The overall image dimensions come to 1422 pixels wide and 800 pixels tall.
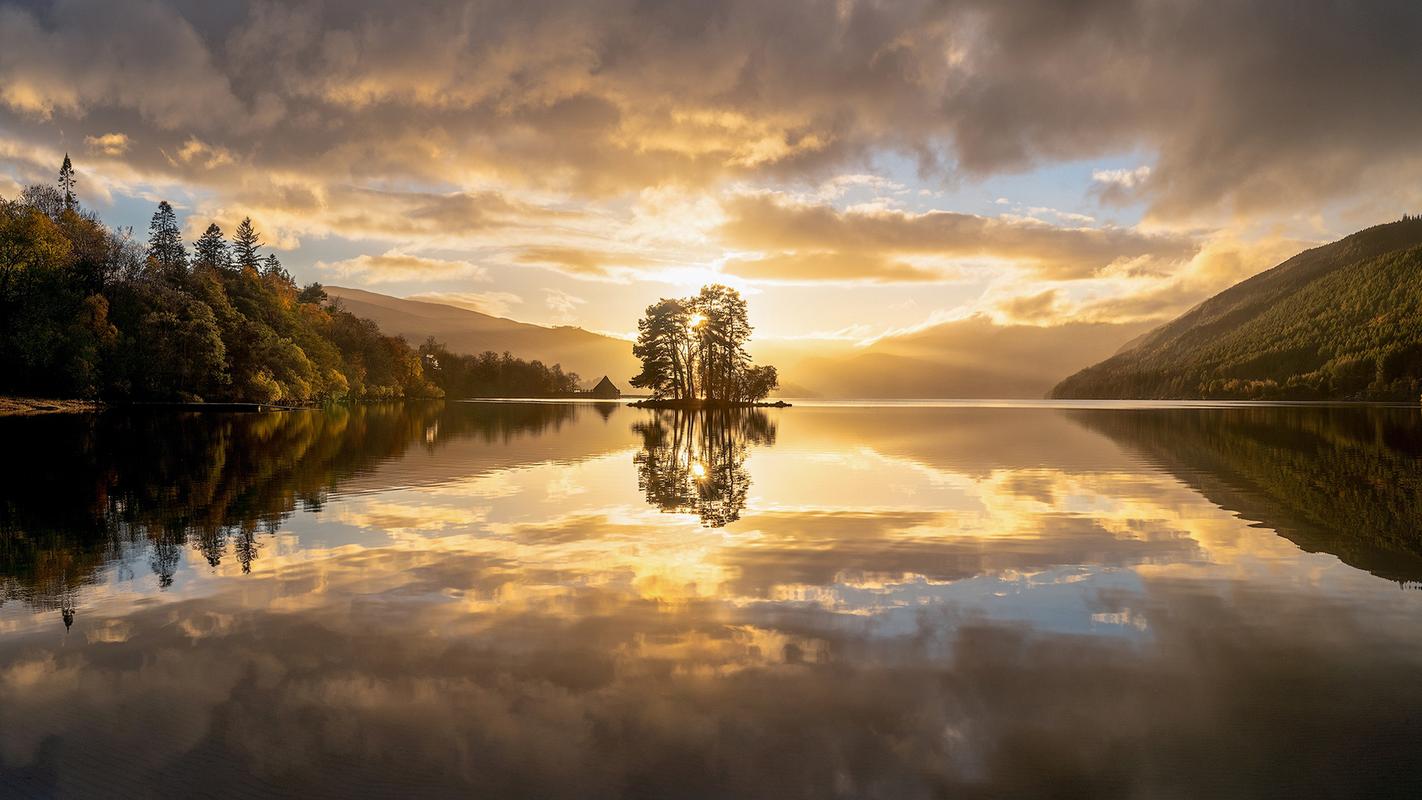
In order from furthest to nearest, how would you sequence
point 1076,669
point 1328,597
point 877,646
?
point 1328,597
point 877,646
point 1076,669

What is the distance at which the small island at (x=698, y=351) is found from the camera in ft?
416

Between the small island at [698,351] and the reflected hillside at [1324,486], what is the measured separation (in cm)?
8376

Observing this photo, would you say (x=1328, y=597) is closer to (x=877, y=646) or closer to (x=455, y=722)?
(x=877, y=646)

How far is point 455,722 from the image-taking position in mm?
7008

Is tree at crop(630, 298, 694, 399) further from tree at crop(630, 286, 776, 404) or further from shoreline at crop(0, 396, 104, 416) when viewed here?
shoreline at crop(0, 396, 104, 416)

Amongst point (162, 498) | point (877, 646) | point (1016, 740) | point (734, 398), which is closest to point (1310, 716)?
point (1016, 740)

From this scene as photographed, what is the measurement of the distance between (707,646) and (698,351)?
4767 inches

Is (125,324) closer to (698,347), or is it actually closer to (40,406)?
(40,406)

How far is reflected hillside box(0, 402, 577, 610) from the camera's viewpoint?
13.6 m

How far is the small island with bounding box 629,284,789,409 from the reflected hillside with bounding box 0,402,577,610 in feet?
270

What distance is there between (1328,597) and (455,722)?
39.3ft

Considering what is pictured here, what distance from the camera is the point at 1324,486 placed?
79.5 feet

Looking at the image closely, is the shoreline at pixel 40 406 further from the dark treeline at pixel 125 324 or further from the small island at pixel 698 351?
the small island at pixel 698 351

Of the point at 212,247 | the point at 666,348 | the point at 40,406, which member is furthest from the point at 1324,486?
the point at 212,247
